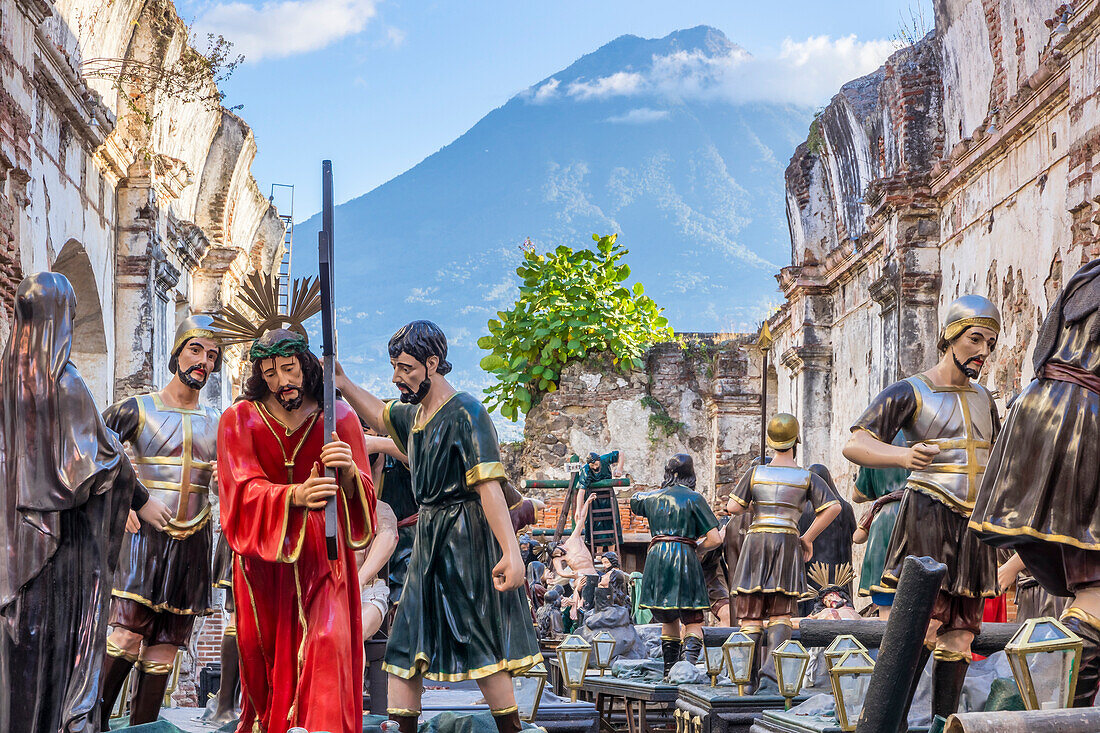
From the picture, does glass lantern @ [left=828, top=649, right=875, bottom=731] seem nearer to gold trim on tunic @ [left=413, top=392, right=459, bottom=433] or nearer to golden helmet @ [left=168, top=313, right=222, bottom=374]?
gold trim on tunic @ [left=413, top=392, right=459, bottom=433]

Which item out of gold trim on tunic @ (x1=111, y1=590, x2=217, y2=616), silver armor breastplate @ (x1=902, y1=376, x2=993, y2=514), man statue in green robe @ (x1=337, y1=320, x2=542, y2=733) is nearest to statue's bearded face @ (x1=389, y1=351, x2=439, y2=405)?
man statue in green robe @ (x1=337, y1=320, x2=542, y2=733)

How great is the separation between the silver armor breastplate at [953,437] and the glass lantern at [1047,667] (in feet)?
8.34

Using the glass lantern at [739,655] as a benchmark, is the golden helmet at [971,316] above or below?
above

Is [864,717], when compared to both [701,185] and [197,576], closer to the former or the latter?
[197,576]

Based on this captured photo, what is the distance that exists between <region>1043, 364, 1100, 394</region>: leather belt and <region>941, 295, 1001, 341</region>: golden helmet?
4.85ft

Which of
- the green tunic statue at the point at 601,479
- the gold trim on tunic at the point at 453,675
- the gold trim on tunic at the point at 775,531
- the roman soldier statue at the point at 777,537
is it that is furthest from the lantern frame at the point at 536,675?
the green tunic statue at the point at 601,479

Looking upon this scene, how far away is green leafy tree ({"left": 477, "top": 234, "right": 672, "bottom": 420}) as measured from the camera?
816 inches

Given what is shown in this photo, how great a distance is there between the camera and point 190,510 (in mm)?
6727

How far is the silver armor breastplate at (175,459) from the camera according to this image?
6.67 m

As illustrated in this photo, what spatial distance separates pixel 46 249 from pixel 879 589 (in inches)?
289

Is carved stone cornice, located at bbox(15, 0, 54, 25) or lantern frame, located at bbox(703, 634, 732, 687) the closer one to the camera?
lantern frame, located at bbox(703, 634, 732, 687)

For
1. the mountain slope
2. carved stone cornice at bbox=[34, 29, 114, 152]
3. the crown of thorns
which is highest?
the mountain slope

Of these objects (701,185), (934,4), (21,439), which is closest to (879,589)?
(21,439)

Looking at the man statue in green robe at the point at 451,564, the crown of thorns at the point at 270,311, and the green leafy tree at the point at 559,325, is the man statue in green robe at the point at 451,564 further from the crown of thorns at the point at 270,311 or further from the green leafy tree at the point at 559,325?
the green leafy tree at the point at 559,325
